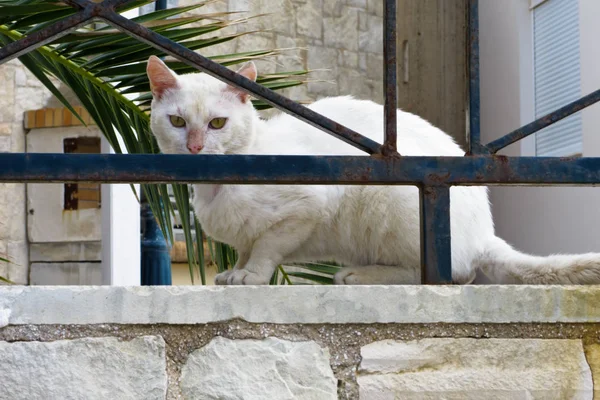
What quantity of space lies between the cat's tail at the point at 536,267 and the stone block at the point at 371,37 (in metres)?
6.73

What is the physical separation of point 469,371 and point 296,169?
0.35m

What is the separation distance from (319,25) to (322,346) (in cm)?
720

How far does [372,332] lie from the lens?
3.55 ft

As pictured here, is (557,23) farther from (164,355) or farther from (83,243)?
(164,355)

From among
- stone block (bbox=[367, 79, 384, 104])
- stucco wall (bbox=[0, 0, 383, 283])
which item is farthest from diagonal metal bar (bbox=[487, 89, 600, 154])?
stone block (bbox=[367, 79, 384, 104])

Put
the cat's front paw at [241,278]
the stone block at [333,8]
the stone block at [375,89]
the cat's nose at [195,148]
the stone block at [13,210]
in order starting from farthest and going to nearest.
Answer: 1. the stone block at [375,89]
2. the stone block at [333,8]
3. the stone block at [13,210]
4. the cat's nose at [195,148]
5. the cat's front paw at [241,278]

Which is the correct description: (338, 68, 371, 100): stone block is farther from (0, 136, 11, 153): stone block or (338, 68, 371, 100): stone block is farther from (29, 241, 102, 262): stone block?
(0, 136, 11, 153): stone block

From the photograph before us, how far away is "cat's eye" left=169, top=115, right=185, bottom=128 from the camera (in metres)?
2.00

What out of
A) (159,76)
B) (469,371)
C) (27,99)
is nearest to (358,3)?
(27,99)

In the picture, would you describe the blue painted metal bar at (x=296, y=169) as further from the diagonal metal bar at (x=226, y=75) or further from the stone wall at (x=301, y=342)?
the stone wall at (x=301, y=342)

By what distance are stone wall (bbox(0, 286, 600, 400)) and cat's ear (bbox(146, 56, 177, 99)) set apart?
1.01 metres

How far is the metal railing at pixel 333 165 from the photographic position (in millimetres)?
1132

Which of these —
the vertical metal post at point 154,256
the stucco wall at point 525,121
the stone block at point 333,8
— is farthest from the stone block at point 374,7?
the vertical metal post at point 154,256

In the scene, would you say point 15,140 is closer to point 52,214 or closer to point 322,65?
point 52,214
